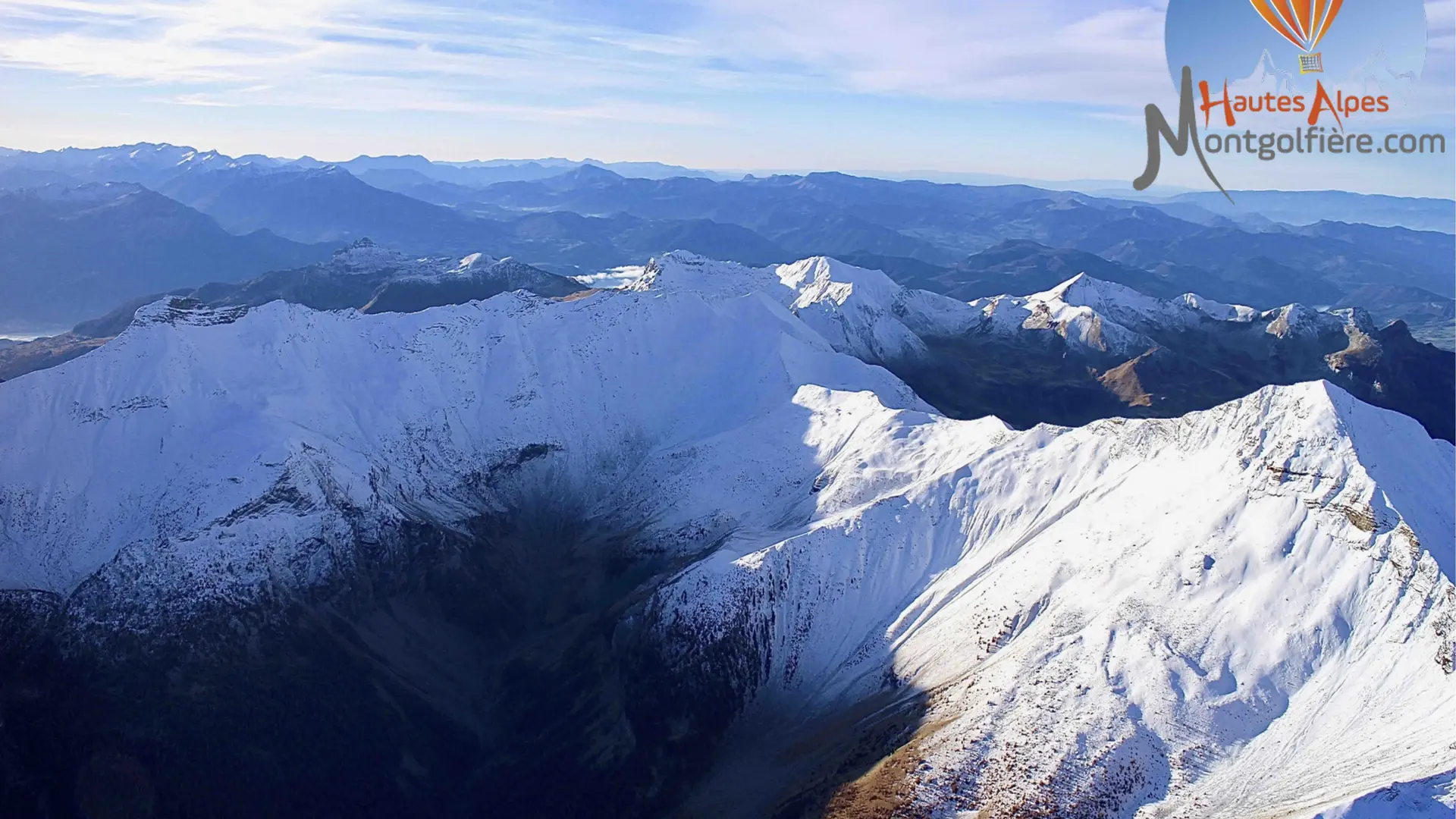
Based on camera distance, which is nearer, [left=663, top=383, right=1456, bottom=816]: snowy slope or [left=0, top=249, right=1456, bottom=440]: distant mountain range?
[left=663, top=383, right=1456, bottom=816]: snowy slope

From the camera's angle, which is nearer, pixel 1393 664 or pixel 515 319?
pixel 1393 664

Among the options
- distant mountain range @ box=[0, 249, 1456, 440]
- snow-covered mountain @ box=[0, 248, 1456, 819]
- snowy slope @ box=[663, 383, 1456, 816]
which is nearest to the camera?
snowy slope @ box=[663, 383, 1456, 816]

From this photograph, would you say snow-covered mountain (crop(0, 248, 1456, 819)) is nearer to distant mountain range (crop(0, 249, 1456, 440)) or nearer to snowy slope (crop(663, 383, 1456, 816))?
snowy slope (crop(663, 383, 1456, 816))

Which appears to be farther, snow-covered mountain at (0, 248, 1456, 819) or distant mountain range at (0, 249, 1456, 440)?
distant mountain range at (0, 249, 1456, 440)

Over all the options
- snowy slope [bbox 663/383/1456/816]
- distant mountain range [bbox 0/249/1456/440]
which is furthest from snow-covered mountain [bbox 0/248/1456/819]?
distant mountain range [bbox 0/249/1456/440]

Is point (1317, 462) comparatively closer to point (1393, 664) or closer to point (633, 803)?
point (1393, 664)

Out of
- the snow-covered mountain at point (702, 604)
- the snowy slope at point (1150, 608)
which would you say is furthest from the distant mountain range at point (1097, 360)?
the snowy slope at point (1150, 608)

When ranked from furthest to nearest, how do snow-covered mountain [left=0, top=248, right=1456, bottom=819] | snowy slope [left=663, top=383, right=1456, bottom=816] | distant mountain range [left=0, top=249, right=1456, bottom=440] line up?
distant mountain range [left=0, top=249, right=1456, bottom=440] < snow-covered mountain [left=0, top=248, right=1456, bottom=819] < snowy slope [left=663, top=383, right=1456, bottom=816]

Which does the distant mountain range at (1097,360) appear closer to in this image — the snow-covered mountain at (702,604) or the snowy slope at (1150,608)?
the snow-covered mountain at (702,604)

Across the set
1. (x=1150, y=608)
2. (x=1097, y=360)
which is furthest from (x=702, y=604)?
(x=1097, y=360)

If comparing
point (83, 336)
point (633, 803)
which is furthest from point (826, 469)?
point (83, 336)
